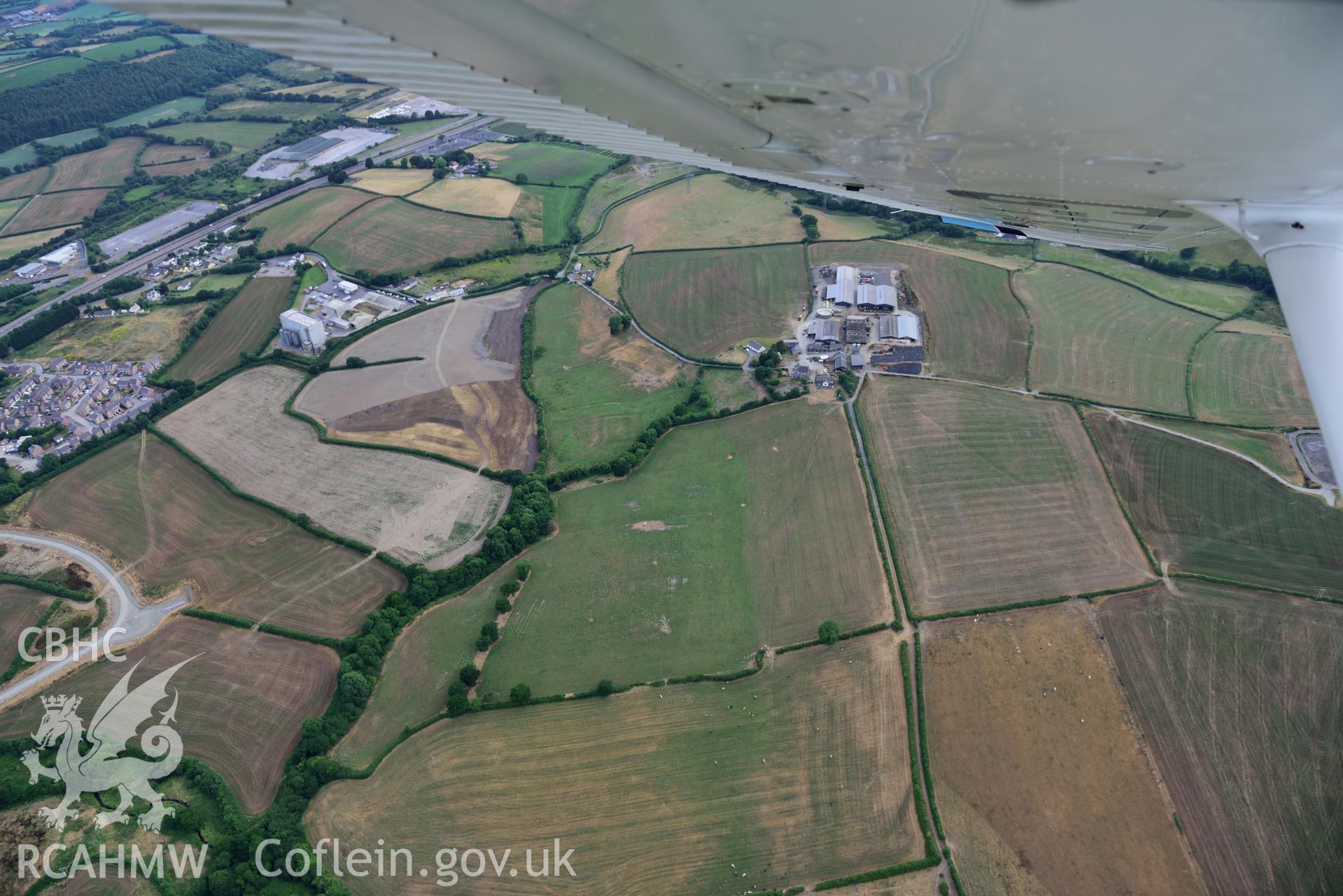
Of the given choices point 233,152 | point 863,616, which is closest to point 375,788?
point 863,616

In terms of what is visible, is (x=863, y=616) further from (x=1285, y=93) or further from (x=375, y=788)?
(x=1285, y=93)

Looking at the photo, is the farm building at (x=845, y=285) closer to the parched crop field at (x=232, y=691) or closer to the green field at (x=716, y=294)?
the green field at (x=716, y=294)

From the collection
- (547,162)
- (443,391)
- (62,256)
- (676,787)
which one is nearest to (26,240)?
(62,256)

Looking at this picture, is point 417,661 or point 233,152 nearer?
point 417,661

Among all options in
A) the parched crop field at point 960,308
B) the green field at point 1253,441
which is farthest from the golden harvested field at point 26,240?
the green field at point 1253,441

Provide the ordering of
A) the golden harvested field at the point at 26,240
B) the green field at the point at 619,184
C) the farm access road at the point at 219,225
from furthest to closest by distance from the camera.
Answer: the green field at the point at 619,184 → the golden harvested field at the point at 26,240 → the farm access road at the point at 219,225

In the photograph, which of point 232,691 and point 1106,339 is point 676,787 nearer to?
point 232,691

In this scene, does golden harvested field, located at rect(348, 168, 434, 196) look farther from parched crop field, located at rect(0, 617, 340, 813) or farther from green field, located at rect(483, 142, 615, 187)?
parched crop field, located at rect(0, 617, 340, 813)

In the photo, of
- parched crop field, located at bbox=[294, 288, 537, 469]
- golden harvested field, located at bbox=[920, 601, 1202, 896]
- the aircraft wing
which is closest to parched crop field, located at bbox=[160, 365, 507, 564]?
parched crop field, located at bbox=[294, 288, 537, 469]
